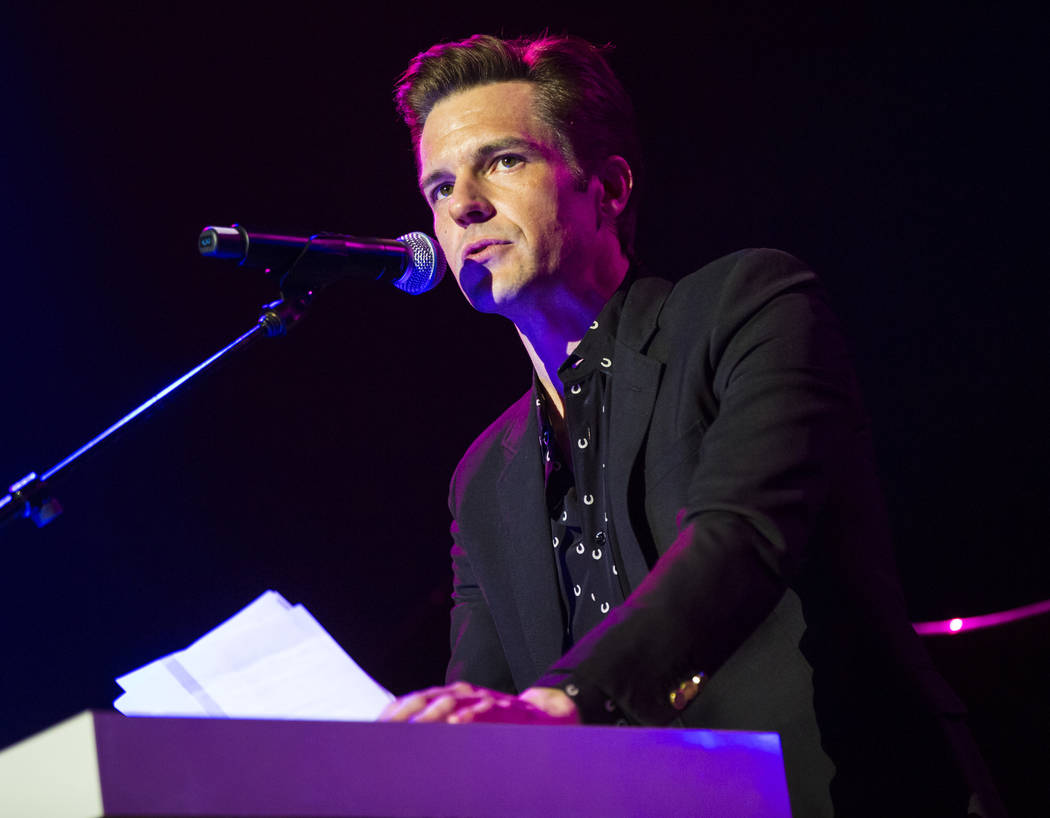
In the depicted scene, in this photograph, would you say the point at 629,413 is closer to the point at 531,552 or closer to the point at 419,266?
the point at 531,552

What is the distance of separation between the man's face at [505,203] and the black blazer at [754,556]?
29 cm

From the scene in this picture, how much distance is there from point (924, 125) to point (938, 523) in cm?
124

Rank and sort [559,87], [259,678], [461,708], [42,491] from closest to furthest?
[461,708]
[259,678]
[42,491]
[559,87]

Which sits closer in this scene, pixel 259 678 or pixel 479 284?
pixel 259 678

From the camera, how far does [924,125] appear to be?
3.41 meters

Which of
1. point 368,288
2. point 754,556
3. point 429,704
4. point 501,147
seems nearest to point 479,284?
point 501,147

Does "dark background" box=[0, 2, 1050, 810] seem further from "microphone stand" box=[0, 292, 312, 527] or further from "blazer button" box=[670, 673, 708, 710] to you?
"blazer button" box=[670, 673, 708, 710]

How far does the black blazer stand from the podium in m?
0.13

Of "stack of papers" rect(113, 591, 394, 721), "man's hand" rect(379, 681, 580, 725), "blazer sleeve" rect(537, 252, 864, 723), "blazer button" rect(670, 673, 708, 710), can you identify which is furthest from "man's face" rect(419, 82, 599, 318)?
"man's hand" rect(379, 681, 580, 725)

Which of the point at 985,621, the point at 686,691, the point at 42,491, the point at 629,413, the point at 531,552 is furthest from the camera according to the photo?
the point at 985,621

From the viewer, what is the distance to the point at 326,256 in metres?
1.98

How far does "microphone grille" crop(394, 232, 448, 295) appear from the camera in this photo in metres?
2.13

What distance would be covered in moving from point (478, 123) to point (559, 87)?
25cm

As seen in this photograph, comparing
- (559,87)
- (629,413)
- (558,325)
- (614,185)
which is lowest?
(629,413)
